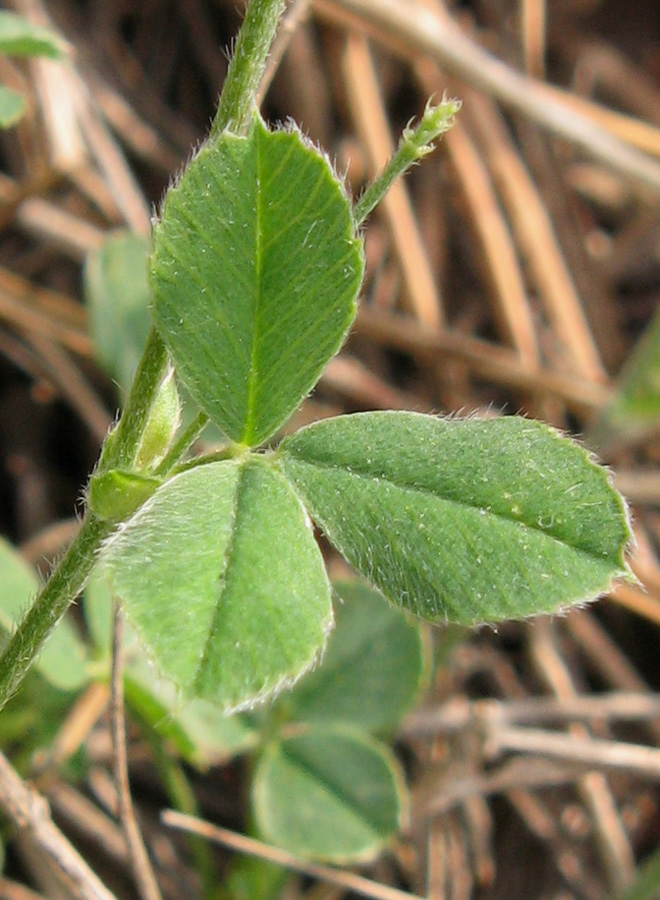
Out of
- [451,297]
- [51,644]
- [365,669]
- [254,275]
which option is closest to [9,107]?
[254,275]

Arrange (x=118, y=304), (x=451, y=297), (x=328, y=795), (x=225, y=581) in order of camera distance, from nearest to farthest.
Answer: (x=225, y=581) → (x=328, y=795) → (x=118, y=304) → (x=451, y=297)

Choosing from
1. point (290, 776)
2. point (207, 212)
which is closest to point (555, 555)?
point (207, 212)

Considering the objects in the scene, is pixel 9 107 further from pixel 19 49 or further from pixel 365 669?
pixel 365 669

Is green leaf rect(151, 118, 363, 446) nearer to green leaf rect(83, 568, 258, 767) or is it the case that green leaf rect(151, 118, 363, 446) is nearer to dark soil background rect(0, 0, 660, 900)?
green leaf rect(83, 568, 258, 767)

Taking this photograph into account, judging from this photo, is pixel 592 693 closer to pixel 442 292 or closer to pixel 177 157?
pixel 442 292

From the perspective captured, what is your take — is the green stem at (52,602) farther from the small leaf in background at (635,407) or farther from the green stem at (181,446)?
the small leaf in background at (635,407)

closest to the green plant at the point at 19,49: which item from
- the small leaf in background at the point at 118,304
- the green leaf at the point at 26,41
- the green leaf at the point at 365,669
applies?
the green leaf at the point at 26,41

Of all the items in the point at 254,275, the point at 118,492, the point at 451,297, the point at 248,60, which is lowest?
the point at 118,492

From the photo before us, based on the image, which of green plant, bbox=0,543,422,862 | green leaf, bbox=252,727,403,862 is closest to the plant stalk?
green plant, bbox=0,543,422,862
